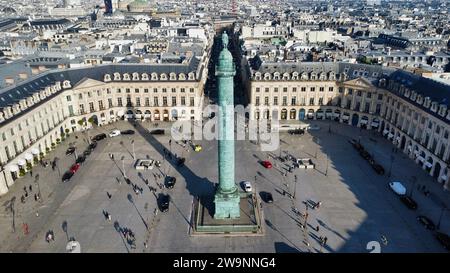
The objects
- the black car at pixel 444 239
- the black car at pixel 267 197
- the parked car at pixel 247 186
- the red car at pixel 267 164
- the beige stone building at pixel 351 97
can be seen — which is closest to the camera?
the black car at pixel 444 239

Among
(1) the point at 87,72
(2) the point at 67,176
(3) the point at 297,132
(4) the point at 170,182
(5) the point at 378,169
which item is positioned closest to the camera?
(4) the point at 170,182

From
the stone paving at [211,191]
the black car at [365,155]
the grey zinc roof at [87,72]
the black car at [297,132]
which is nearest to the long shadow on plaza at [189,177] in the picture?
the stone paving at [211,191]

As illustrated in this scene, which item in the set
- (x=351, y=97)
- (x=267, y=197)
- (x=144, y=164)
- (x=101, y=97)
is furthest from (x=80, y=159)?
(x=351, y=97)

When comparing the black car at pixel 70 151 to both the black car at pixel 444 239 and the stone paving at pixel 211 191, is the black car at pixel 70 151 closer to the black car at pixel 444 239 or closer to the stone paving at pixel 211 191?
the stone paving at pixel 211 191

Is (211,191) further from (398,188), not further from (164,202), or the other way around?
(398,188)

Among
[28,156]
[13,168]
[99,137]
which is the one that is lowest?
[99,137]

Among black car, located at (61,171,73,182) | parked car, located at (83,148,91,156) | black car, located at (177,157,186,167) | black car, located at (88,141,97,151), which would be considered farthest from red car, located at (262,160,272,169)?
black car, located at (88,141,97,151)

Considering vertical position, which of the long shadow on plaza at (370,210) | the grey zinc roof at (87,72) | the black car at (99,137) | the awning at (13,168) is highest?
the grey zinc roof at (87,72)
